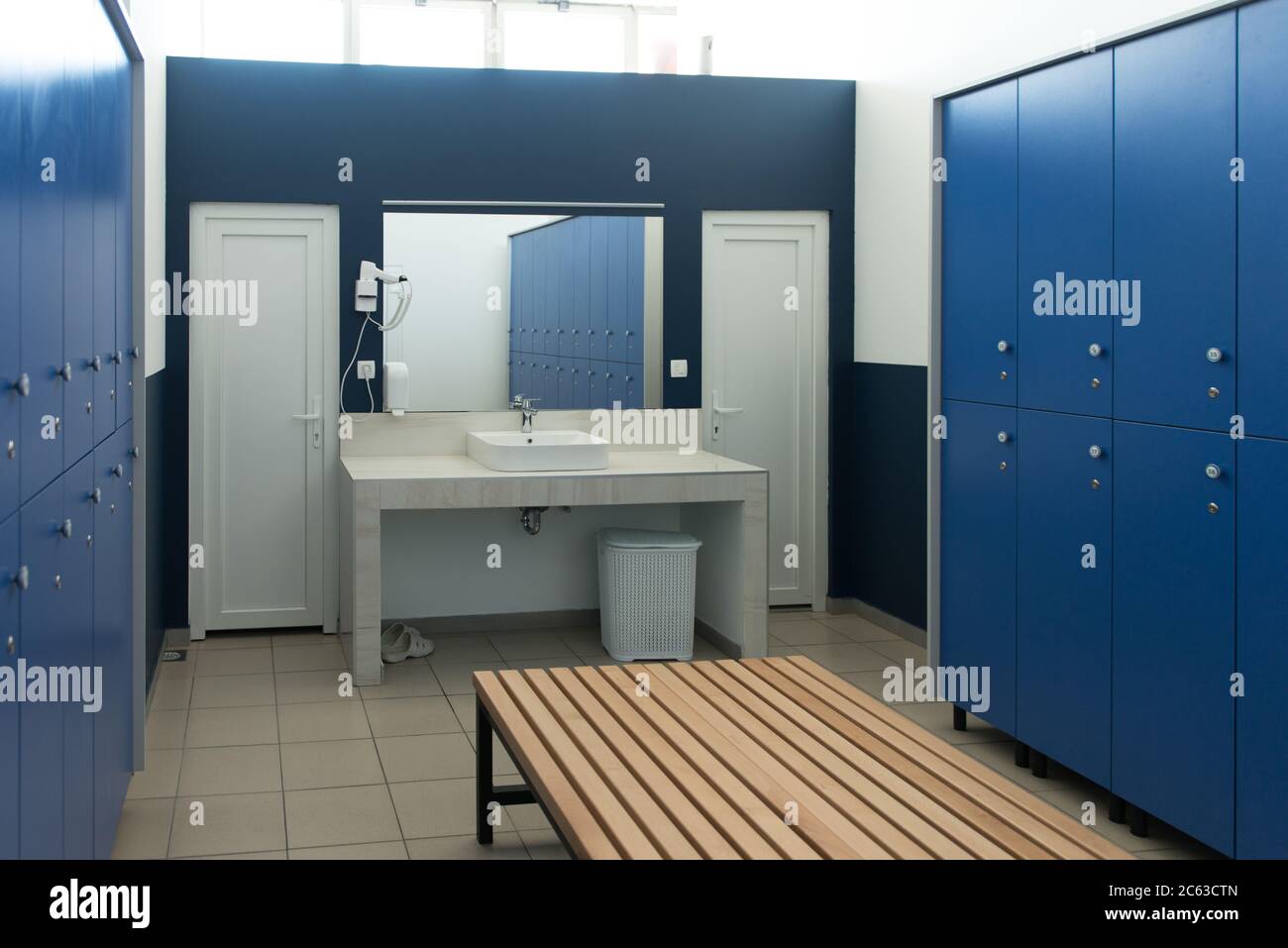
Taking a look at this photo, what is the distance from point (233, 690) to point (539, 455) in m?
1.46

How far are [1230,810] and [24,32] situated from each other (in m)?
2.89

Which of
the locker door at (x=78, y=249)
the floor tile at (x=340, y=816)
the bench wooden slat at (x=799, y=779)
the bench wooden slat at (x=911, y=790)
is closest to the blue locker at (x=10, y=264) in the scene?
the locker door at (x=78, y=249)

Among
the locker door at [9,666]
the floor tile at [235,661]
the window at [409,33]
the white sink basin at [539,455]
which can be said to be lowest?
the floor tile at [235,661]

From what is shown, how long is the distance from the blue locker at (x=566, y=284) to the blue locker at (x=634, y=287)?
0.90 feet

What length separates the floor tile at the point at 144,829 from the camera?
3.39 m

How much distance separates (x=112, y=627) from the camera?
3189mm

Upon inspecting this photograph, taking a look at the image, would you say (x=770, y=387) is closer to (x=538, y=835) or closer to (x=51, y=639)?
(x=538, y=835)

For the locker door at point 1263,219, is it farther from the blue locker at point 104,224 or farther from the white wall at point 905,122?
the blue locker at point 104,224

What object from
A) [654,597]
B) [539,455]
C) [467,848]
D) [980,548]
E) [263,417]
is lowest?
[467,848]

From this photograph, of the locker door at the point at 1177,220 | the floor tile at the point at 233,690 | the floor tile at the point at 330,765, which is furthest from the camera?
the floor tile at the point at 233,690

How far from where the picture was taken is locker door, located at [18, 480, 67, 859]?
6.68 feet

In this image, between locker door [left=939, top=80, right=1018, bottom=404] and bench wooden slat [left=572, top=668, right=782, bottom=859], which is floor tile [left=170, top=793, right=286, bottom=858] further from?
locker door [left=939, top=80, right=1018, bottom=404]

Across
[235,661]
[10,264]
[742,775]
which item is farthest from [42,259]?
[235,661]

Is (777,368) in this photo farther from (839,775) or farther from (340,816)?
(839,775)
